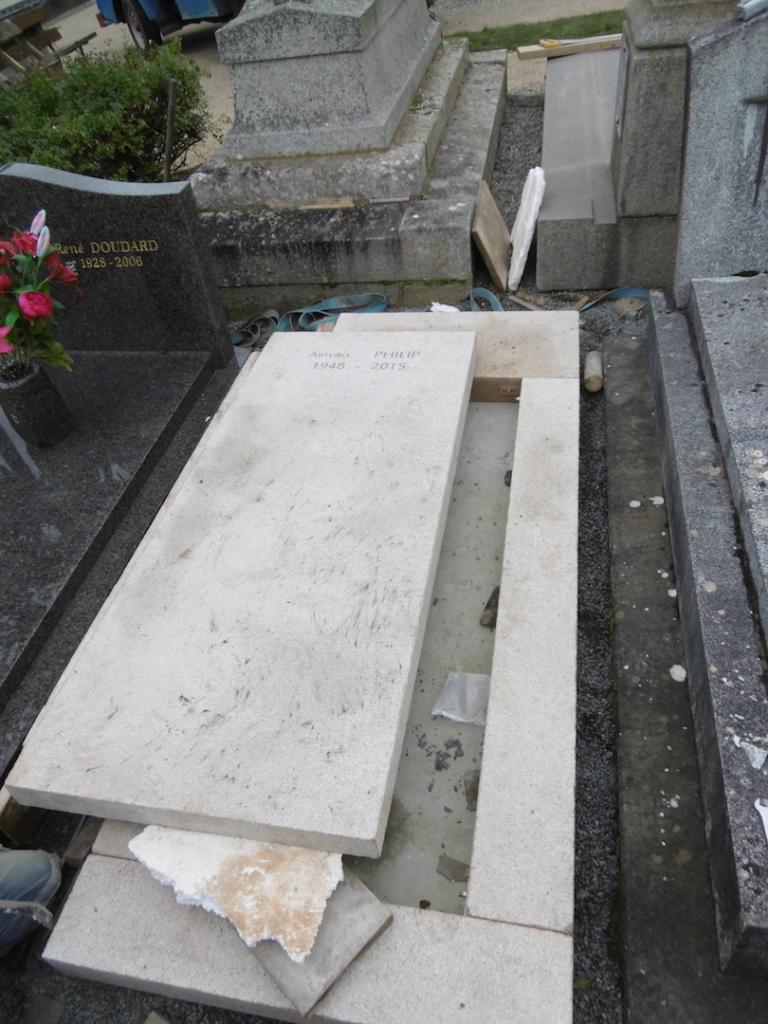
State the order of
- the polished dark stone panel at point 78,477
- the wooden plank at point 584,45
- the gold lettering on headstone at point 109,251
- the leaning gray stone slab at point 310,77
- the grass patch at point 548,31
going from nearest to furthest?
the polished dark stone panel at point 78,477, the gold lettering on headstone at point 109,251, the leaning gray stone slab at point 310,77, the wooden plank at point 584,45, the grass patch at point 548,31

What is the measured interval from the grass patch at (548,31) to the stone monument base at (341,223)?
16.8 ft

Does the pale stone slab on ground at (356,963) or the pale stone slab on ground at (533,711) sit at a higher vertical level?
the pale stone slab on ground at (533,711)

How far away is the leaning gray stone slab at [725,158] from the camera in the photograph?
269 centimetres

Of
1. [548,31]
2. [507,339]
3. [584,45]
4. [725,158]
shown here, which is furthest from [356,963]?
[548,31]

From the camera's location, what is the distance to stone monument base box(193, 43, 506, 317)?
4266 mm

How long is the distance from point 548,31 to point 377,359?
A: 827cm

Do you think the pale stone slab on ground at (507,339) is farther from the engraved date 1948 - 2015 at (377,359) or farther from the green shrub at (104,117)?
the green shrub at (104,117)

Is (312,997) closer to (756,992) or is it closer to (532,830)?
(532,830)

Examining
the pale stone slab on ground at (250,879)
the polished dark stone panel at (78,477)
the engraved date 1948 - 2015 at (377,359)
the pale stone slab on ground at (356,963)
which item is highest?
the engraved date 1948 - 2015 at (377,359)

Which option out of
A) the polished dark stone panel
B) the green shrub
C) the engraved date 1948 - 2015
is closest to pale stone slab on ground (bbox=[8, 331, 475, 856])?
the engraved date 1948 - 2015

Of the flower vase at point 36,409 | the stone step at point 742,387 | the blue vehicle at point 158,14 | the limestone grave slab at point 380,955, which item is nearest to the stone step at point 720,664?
the stone step at point 742,387

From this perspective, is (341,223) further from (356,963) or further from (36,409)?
(356,963)

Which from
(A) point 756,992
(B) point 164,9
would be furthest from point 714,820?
(B) point 164,9

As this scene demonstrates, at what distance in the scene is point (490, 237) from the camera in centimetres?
441
